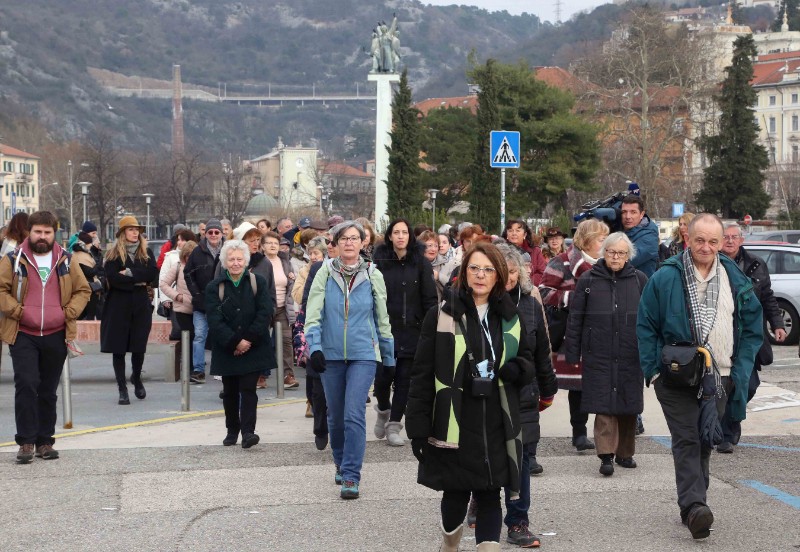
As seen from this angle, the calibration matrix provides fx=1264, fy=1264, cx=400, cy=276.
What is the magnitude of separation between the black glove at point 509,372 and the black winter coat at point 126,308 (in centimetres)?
797

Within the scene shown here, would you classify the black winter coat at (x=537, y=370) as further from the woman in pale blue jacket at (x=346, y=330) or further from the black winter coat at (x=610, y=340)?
the black winter coat at (x=610, y=340)

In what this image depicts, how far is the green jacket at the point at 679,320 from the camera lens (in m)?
7.23

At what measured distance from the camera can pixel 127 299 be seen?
13422 mm

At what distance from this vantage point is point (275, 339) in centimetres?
1426

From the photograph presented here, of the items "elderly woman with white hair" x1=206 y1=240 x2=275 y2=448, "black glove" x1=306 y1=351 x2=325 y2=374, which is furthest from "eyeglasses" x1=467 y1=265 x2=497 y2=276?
"elderly woman with white hair" x1=206 y1=240 x2=275 y2=448

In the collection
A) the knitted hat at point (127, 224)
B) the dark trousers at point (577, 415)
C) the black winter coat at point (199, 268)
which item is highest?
the knitted hat at point (127, 224)

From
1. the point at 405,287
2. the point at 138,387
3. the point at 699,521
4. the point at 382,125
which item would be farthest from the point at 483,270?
the point at 382,125

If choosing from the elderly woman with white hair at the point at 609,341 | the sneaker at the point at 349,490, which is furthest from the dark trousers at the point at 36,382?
the elderly woman with white hair at the point at 609,341

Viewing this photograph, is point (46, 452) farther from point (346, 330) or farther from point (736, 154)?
point (736, 154)

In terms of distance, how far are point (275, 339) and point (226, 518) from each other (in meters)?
6.56

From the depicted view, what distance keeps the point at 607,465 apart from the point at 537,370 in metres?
2.44

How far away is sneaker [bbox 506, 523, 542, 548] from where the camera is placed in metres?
7.03

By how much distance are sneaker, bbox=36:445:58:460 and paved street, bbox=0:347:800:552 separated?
0.35 ft

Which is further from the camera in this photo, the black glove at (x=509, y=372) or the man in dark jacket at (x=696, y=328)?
the man in dark jacket at (x=696, y=328)
